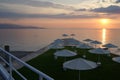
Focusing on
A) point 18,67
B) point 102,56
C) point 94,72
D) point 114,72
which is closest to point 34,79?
point 18,67

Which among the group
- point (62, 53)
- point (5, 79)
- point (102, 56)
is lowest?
point (102, 56)

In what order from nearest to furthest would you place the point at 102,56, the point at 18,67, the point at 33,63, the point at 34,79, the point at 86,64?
the point at 86,64 < the point at 34,79 < the point at 18,67 < the point at 33,63 < the point at 102,56

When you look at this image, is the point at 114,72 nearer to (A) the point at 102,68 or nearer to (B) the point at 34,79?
(A) the point at 102,68

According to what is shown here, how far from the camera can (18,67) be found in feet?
45.8

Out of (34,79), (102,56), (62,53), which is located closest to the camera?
(34,79)

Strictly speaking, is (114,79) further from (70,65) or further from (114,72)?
(70,65)

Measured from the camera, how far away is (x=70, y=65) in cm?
1039

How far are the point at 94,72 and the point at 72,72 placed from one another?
5.13 feet

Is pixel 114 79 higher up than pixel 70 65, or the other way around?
pixel 70 65

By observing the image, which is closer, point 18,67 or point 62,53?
point 18,67

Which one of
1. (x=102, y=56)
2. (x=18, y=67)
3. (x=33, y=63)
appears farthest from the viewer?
(x=102, y=56)

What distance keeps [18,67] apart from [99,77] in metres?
5.43

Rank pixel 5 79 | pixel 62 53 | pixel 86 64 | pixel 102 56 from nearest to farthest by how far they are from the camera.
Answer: pixel 5 79
pixel 86 64
pixel 62 53
pixel 102 56

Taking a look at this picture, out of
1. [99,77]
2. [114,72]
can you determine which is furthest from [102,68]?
[99,77]
